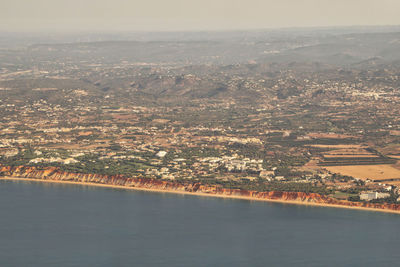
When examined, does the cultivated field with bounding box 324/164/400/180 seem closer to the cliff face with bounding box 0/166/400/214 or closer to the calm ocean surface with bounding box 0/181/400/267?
the cliff face with bounding box 0/166/400/214

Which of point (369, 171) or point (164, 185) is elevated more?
point (164, 185)

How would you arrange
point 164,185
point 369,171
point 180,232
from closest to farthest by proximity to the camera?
1. point 180,232
2. point 164,185
3. point 369,171

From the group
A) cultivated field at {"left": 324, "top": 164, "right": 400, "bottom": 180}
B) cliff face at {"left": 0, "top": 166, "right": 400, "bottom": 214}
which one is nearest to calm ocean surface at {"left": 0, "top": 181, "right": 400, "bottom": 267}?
cliff face at {"left": 0, "top": 166, "right": 400, "bottom": 214}

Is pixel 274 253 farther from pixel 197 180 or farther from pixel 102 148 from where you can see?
pixel 102 148

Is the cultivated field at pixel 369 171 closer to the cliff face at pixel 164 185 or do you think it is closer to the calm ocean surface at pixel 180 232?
the cliff face at pixel 164 185

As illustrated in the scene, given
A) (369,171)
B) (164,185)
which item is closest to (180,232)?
(164,185)

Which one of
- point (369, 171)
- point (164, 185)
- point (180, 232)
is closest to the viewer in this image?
point (180, 232)

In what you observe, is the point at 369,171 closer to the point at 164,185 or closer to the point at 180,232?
the point at 164,185

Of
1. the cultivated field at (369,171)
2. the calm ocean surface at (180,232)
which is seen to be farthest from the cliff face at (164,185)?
the cultivated field at (369,171)
